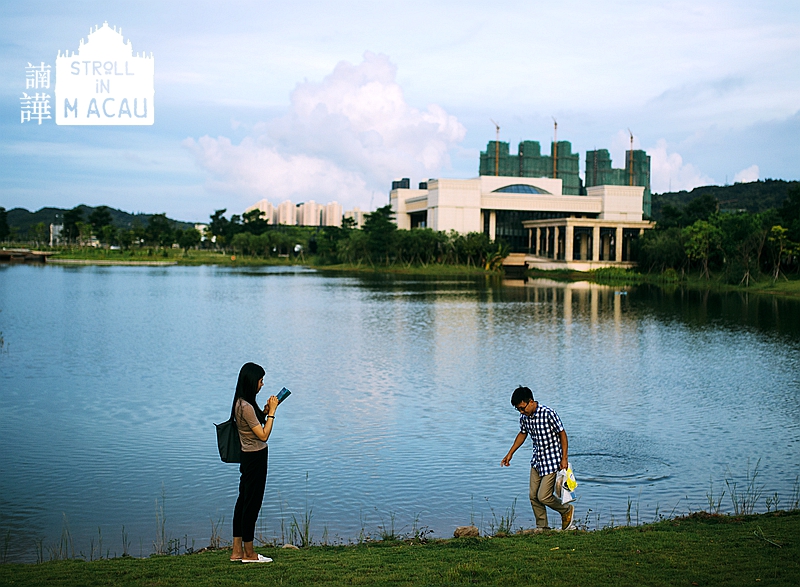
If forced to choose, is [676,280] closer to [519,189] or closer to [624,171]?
[519,189]

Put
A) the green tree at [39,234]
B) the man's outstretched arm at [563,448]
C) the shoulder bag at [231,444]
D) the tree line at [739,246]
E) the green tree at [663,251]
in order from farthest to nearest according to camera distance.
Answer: the green tree at [39,234]
the green tree at [663,251]
the tree line at [739,246]
the man's outstretched arm at [563,448]
the shoulder bag at [231,444]

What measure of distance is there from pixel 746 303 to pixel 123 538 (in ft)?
146

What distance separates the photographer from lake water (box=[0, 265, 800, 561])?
34.1 ft

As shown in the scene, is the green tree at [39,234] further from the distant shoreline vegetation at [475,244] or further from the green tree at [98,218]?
the green tree at [98,218]

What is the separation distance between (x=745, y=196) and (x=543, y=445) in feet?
468

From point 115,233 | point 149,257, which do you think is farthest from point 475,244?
point 115,233

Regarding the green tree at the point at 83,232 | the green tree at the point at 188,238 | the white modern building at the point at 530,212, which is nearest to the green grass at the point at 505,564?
the white modern building at the point at 530,212

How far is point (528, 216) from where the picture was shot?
11244cm

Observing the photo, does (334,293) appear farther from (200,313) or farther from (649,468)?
(649,468)

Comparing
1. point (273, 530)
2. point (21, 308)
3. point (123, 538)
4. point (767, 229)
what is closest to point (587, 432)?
point (273, 530)

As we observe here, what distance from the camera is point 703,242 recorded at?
2598 inches

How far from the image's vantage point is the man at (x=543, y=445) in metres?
8.33

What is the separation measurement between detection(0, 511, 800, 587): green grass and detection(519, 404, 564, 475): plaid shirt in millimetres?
728

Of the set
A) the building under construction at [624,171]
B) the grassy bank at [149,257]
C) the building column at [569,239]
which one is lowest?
the grassy bank at [149,257]
